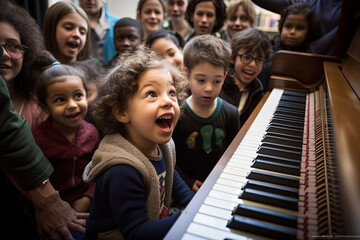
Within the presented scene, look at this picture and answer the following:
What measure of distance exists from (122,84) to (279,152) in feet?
2.11

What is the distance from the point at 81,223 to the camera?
3.98 ft

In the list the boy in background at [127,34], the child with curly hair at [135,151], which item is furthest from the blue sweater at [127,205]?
the boy in background at [127,34]

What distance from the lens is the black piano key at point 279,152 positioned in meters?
0.91

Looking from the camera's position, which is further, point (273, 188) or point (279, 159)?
point (279, 159)

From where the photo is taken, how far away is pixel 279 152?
3.05 feet

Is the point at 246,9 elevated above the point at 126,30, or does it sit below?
above

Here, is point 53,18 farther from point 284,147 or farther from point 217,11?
point 284,147

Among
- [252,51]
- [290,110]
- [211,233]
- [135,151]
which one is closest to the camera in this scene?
[211,233]

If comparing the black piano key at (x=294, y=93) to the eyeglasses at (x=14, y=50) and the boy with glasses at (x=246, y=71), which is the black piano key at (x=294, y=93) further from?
the eyeglasses at (x=14, y=50)

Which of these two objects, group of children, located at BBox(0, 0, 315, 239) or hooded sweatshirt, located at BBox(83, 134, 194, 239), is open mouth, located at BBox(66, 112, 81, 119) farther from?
hooded sweatshirt, located at BBox(83, 134, 194, 239)

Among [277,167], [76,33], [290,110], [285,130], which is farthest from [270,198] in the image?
[76,33]

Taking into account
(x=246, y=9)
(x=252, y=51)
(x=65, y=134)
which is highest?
(x=246, y=9)

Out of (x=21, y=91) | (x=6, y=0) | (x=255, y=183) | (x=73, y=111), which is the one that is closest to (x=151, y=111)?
(x=255, y=183)

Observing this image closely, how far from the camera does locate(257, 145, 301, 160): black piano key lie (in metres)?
0.91
